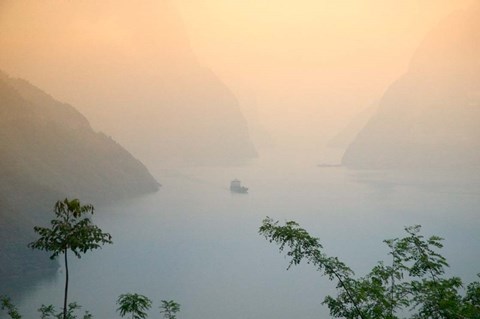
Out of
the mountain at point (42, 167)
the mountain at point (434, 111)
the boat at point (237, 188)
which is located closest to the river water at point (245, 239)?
the boat at point (237, 188)

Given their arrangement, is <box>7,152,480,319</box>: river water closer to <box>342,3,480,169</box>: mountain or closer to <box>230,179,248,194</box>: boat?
<box>230,179,248,194</box>: boat

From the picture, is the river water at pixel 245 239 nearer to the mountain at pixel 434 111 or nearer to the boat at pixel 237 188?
the boat at pixel 237 188

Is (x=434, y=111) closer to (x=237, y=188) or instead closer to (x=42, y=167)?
(x=237, y=188)

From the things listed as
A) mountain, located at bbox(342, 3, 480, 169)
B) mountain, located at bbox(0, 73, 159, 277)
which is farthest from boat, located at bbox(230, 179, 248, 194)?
mountain, located at bbox(342, 3, 480, 169)

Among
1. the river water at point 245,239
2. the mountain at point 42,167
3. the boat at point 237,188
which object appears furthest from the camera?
the boat at point 237,188

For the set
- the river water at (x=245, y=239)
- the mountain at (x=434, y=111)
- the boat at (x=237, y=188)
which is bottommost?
the river water at (x=245, y=239)

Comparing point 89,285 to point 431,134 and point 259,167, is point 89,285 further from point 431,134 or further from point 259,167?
point 431,134

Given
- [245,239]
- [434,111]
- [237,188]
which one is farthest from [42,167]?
[434,111]

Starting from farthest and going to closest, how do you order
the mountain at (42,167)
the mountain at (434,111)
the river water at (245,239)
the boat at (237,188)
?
the mountain at (434,111) → the boat at (237,188) → the mountain at (42,167) → the river water at (245,239)
